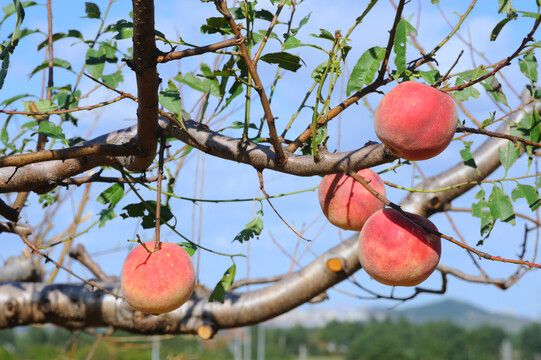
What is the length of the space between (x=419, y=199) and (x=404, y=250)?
93 cm

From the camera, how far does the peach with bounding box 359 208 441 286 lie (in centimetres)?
108

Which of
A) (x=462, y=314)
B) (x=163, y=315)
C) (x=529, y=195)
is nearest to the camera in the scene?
(x=529, y=195)

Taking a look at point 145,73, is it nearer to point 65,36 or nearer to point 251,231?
point 251,231

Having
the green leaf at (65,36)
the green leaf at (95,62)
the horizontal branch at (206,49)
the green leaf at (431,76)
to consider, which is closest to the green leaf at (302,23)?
the green leaf at (431,76)

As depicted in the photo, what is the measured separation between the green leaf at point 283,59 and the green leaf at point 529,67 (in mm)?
567

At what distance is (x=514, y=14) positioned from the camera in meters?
1.17

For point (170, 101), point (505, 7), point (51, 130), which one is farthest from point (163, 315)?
point (505, 7)

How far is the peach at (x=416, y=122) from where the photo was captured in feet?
3.14

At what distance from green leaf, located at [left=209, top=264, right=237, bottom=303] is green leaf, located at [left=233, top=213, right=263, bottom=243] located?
0.29ft

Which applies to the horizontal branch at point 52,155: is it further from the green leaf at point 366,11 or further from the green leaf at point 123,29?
the green leaf at point 366,11

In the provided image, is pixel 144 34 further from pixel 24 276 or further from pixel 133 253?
pixel 24 276

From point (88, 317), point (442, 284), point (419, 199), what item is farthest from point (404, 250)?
point (88, 317)

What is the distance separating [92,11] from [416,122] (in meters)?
1.14

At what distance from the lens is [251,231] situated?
136cm
